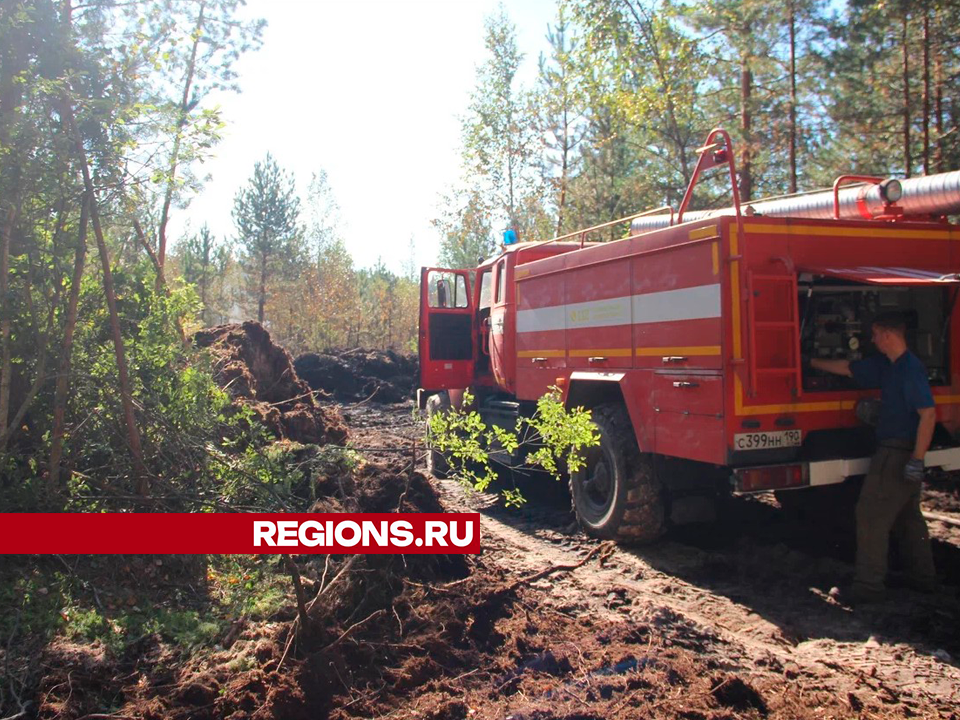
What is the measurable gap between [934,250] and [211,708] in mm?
5809

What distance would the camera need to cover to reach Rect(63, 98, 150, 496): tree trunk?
4.54 m

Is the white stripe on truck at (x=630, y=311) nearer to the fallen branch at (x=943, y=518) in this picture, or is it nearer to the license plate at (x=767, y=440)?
the license plate at (x=767, y=440)

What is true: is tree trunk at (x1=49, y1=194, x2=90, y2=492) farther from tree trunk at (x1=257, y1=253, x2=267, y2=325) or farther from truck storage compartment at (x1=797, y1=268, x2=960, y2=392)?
tree trunk at (x1=257, y1=253, x2=267, y2=325)

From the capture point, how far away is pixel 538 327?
7672mm

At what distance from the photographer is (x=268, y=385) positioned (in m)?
11.0

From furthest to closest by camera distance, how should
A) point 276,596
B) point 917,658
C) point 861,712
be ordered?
1. point 276,596
2. point 917,658
3. point 861,712

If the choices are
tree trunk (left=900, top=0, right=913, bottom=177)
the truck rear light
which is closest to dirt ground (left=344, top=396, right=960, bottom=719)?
the truck rear light

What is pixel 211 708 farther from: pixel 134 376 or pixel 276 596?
pixel 134 376

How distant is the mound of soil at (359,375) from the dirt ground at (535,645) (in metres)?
14.1

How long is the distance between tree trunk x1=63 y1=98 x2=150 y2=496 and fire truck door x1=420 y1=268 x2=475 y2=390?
504 centimetres

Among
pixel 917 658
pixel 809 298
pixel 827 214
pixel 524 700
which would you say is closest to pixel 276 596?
pixel 524 700

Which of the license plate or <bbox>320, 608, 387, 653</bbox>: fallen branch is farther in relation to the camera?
the license plate

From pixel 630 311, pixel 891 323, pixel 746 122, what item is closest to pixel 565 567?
pixel 630 311

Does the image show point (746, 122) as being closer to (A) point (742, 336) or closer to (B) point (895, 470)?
(A) point (742, 336)
